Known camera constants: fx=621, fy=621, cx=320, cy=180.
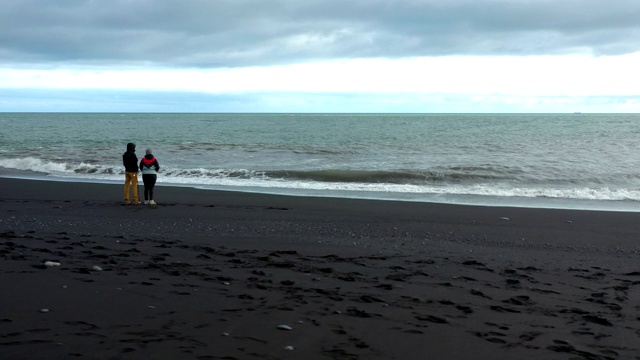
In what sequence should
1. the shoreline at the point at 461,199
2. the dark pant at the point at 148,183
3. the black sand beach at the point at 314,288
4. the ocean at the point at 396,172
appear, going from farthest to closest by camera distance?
1. the ocean at the point at 396,172
2. the shoreline at the point at 461,199
3. the dark pant at the point at 148,183
4. the black sand beach at the point at 314,288

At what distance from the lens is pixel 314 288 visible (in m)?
6.68

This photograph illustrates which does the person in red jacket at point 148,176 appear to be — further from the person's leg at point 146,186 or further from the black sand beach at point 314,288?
the black sand beach at point 314,288

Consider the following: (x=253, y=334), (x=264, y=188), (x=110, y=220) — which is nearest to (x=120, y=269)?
(x=253, y=334)

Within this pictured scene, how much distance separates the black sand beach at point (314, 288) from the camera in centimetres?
501

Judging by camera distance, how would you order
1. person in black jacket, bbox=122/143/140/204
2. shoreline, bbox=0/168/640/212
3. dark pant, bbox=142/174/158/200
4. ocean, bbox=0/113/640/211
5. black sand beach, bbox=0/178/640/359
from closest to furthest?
black sand beach, bbox=0/178/640/359 < dark pant, bbox=142/174/158/200 < person in black jacket, bbox=122/143/140/204 < shoreline, bbox=0/168/640/212 < ocean, bbox=0/113/640/211

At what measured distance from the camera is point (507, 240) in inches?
412

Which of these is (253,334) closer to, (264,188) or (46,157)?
(264,188)

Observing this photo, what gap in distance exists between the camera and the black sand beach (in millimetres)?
5008

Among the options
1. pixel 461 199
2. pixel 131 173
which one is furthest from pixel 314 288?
pixel 461 199

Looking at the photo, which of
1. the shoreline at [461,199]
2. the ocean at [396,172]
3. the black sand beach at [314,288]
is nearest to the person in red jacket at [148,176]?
the ocean at [396,172]

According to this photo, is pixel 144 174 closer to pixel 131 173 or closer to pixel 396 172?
pixel 131 173

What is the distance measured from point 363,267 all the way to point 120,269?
9.67 feet

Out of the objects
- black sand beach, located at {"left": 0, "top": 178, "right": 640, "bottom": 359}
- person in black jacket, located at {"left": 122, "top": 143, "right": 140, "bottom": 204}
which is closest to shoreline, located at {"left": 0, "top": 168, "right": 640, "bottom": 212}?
black sand beach, located at {"left": 0, "top": 178, "right": 640, "bottom": 359}

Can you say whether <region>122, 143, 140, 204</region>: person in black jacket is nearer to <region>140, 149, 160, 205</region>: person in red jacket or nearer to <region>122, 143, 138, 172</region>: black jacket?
<region>122, 143, 138, 172</region>: black jacket
